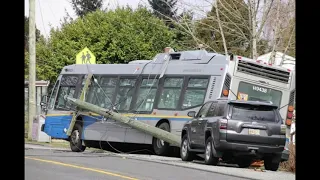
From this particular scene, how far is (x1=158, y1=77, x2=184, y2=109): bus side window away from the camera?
859 inches

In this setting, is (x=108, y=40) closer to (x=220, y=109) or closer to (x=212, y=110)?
(x=212, y=110)

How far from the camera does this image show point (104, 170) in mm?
14828

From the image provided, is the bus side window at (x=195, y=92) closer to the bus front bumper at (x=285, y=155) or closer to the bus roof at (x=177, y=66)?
the bus roof at (x=177, y=66)

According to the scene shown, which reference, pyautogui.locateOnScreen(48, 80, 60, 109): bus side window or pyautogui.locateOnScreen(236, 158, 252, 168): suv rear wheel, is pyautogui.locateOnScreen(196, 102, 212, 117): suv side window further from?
pyautogui.locateOnScreen(48, 80, 60, 109): bus side window

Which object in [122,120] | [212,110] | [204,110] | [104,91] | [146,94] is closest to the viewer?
[212,110]

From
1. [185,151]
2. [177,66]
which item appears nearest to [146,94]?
[177,66]

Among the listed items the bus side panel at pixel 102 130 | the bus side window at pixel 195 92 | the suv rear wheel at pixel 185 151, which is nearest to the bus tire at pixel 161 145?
the bus side window at pixel 195 92

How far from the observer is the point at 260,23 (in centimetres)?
2820

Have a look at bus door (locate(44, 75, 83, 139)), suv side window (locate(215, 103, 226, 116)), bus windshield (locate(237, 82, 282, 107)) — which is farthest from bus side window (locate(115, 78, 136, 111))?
suv side window (locate(215, 103, 226, 116))

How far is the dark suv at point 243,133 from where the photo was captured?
666 inches

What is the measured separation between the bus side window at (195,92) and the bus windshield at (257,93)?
1205 mm

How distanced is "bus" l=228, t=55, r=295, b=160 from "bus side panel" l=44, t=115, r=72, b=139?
7.34 m

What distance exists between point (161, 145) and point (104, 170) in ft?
23.4

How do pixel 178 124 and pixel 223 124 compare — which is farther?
pixel 178 124
